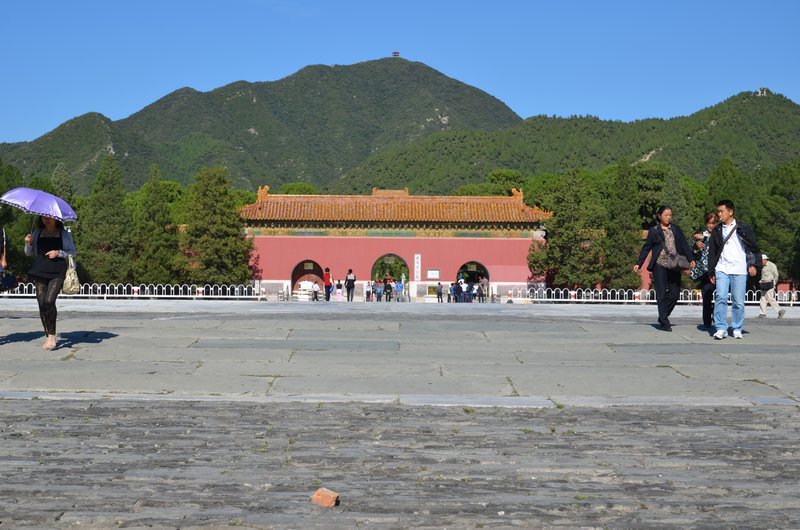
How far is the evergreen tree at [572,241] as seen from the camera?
40094 mm

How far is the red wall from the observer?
43594 millimetres

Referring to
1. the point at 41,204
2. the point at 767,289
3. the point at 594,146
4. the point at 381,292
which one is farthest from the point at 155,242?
the point at 594,146

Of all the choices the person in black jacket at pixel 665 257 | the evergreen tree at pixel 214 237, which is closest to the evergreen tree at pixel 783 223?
the evergreen tree at pixel 214 237

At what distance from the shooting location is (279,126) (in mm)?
163625

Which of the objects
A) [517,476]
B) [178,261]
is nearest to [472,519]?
[517,476]

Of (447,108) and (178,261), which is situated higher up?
(447,108)

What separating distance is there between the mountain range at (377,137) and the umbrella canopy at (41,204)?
278 feet

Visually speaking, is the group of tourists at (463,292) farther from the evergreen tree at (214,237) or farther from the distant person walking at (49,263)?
the distant person walking at (49,263)

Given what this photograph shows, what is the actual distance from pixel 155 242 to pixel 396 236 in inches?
469

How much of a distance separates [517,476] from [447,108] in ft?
549

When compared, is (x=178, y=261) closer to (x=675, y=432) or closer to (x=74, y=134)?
(x=675, y=432)

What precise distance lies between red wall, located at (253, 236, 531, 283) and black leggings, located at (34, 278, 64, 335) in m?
35.8

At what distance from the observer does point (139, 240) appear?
43.4 m

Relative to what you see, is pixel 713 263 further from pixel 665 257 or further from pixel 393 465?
pixel 393 465
